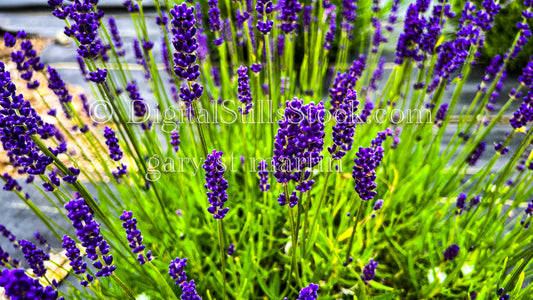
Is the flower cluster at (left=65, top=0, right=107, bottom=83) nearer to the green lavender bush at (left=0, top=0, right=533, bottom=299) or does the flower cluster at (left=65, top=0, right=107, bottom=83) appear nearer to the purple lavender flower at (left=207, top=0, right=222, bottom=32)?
the green lavender bush at (left=0, top=0, right=533, bottom=299)

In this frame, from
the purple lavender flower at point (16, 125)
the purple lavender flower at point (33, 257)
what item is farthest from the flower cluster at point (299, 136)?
the purple lavender flower at point (33, 257)

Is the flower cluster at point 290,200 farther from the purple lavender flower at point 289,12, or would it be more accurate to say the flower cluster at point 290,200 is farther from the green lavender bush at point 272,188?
the purple lavender flower at point 289,12

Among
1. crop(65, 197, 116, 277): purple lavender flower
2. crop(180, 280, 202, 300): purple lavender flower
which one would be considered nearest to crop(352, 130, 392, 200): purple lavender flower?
crop(180, 280, 202, 300): purple lavender flower

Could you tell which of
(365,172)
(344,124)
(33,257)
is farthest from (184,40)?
(33,257)

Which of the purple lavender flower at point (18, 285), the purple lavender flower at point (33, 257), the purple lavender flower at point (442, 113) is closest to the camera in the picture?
the purple lavender flower at point (18, 285)

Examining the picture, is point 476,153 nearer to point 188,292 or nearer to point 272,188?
point 272,188

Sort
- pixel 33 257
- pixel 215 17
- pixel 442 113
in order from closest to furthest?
pixel 33 257, pixel 215 17, pixel 442 113
